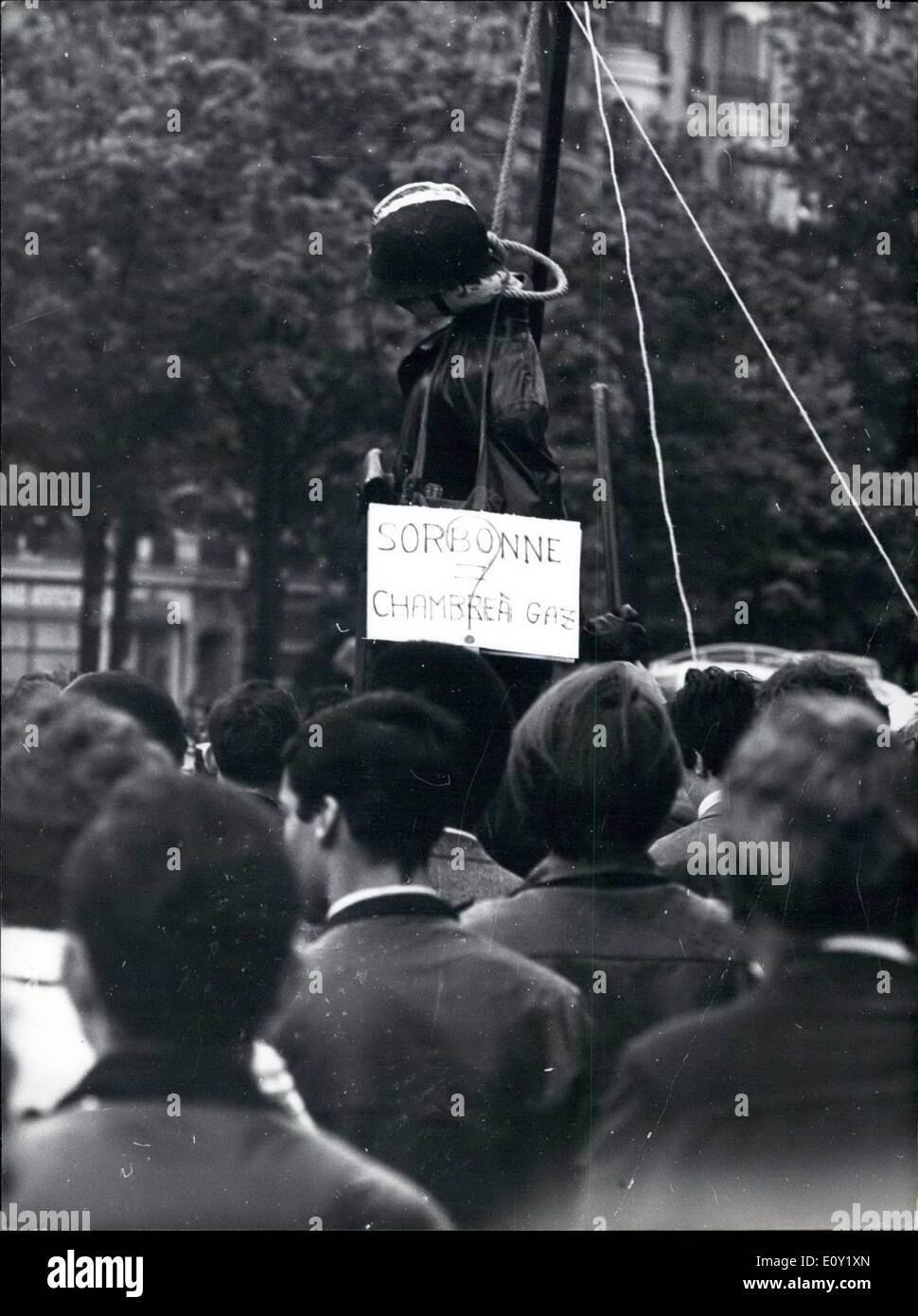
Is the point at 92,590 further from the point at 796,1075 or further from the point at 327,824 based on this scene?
the point at 796,1075

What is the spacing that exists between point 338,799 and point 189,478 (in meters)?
7.09

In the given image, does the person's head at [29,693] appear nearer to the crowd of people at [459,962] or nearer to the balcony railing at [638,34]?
the crowd of people at [459,962]

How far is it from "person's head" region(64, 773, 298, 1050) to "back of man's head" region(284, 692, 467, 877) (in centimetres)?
21

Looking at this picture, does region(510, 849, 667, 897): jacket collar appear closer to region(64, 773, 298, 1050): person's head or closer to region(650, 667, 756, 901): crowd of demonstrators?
region(650, 667, 756, 901): crowd of demonstrators

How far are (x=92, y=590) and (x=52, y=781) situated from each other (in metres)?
2.57

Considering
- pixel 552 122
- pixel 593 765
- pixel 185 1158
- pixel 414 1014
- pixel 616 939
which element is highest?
pixel 552 122

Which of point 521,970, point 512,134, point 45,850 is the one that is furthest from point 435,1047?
point 512,134

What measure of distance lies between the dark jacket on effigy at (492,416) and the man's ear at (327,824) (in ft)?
2.39

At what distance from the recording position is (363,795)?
143 inches

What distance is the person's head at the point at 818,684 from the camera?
12.8ft

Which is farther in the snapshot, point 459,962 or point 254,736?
point 254,736

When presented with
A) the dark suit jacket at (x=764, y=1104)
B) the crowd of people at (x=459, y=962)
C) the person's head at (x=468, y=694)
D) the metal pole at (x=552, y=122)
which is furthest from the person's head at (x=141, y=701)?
the metal pole at (x=552, y=122)

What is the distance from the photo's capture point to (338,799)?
362cm
